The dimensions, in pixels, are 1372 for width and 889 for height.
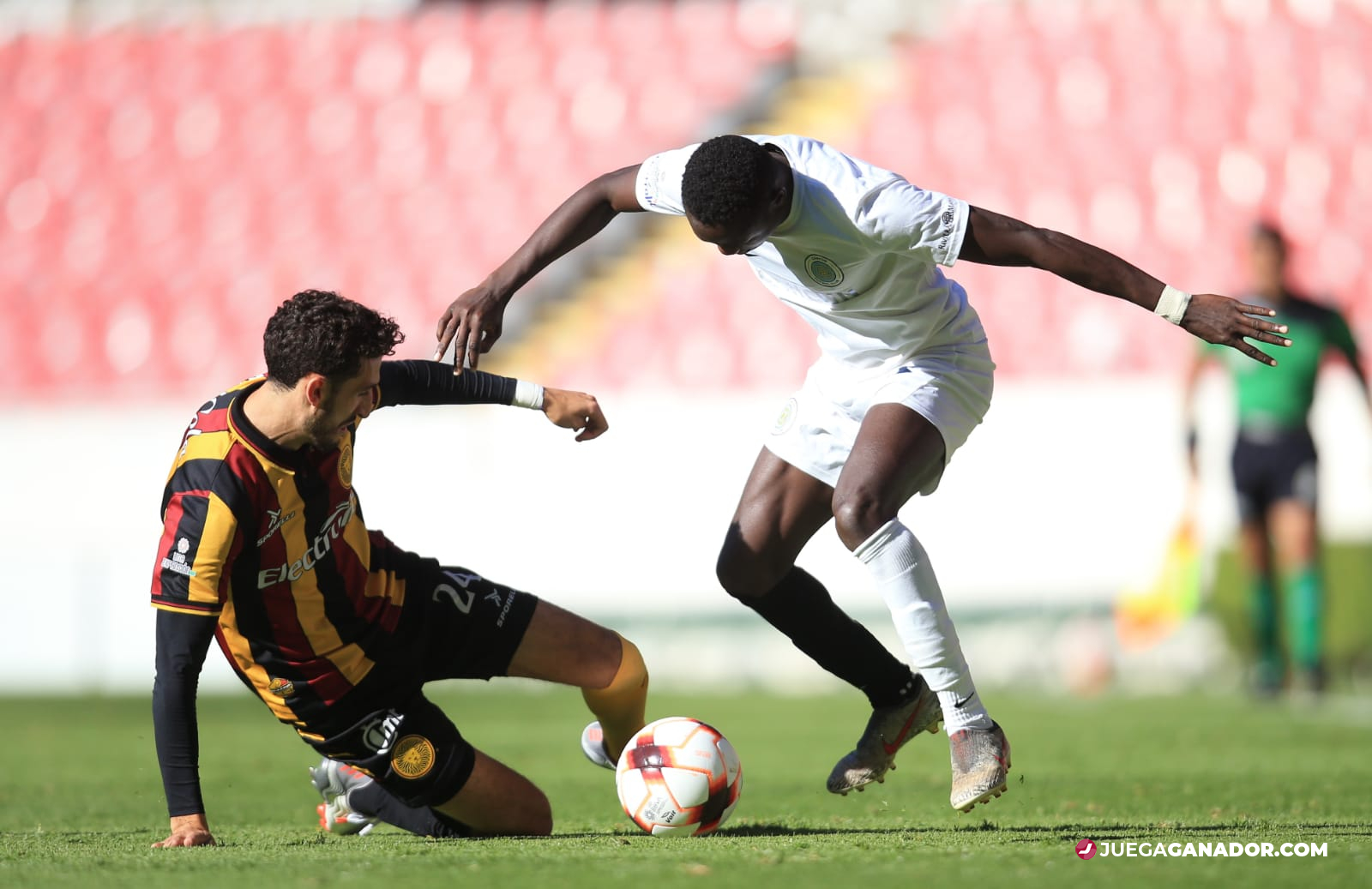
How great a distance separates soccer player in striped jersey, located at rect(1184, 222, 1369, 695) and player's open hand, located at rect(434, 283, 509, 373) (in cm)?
617

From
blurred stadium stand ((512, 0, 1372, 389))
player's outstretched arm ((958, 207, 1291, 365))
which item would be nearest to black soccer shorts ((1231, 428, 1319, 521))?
blurred stadium stand ((512, 0, 1372, 389))

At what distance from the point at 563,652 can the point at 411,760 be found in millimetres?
597

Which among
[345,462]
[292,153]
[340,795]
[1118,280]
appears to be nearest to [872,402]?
[1118,280]

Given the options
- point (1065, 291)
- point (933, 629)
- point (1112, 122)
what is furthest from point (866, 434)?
point (1112, 122)

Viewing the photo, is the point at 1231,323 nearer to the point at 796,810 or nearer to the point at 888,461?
the point at 888,461

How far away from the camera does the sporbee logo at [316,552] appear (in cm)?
438

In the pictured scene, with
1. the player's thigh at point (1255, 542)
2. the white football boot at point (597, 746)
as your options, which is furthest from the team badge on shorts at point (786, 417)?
the player's thigh at point (1255, 542)

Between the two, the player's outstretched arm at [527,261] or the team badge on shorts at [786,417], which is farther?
the team badge on shorts at [786,417]

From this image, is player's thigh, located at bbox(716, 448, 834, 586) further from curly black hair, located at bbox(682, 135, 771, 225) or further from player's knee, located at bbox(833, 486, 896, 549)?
curly black hair, located at bbox(682, 135, 771, 225)

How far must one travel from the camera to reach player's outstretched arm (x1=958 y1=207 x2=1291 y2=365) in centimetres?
415

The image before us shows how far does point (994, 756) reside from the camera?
434cm

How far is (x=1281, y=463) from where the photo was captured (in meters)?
9.66

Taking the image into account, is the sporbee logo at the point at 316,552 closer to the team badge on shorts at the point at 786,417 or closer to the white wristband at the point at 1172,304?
the team badge on shorts at the point at 786,417

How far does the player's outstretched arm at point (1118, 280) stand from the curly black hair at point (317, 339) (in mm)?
1668
